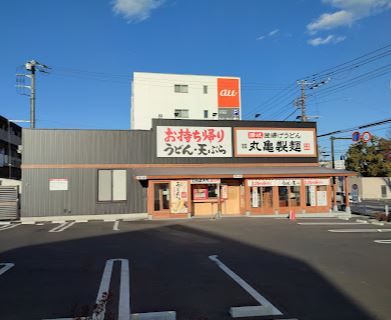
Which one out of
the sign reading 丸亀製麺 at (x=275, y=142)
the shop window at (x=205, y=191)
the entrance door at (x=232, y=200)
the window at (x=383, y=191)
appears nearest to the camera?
the shop window at (x=205, y=191)

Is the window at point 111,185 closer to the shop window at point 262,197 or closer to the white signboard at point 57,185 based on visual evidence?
the white signboard at point 57,185

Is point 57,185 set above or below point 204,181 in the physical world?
below

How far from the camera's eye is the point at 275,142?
25625 millimetres

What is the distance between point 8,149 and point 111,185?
30.0 metres

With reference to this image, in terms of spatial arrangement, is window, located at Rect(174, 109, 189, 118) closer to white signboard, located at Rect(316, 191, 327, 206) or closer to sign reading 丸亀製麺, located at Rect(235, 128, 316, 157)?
sign reading 丸亀製麺, located at Rect(235, 128, 316, 157)

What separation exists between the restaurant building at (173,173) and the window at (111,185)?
0.06 m

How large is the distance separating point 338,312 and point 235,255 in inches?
201

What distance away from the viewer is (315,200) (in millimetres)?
24578

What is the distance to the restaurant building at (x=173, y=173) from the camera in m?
22.5

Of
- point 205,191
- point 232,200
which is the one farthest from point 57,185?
point 232,200

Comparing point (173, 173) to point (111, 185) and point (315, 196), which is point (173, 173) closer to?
point (111, 185)

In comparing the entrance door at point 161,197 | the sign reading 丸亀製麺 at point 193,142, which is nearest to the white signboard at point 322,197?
the sign reading 丸亀製麺 at point 193,142

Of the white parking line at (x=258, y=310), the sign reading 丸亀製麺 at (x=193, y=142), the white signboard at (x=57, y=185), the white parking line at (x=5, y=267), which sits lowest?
the white parking line at (x=258, y=310)

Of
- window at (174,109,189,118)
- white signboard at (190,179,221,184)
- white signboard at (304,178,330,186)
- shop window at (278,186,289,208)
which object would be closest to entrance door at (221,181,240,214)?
white signboard at (190,179,221,184)
